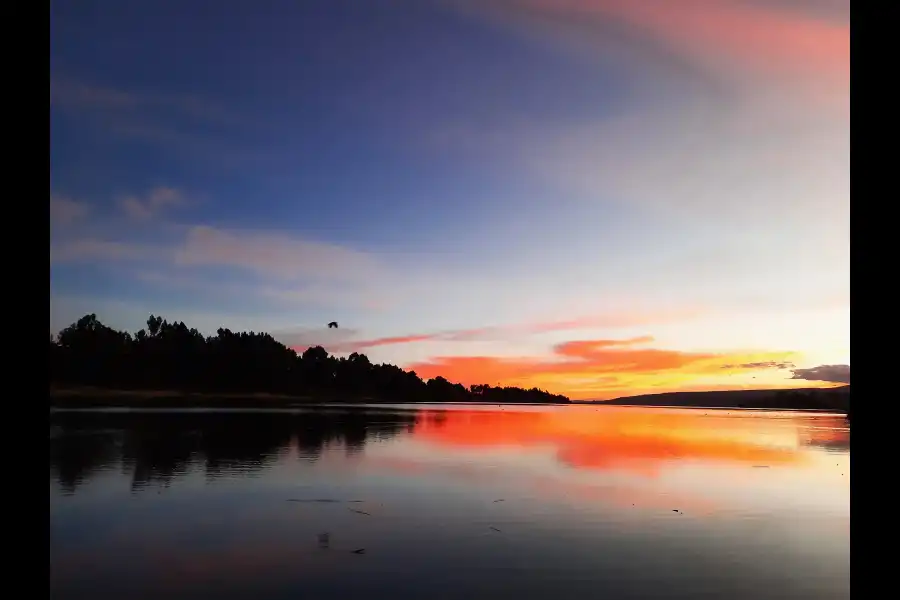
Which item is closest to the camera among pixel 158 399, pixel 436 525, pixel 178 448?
pixel 436 525

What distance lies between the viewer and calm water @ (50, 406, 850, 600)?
834cm

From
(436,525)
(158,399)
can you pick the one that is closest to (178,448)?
(436,525)

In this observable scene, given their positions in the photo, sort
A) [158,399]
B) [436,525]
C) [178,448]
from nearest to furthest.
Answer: [436,525], [178,448], [158,399]

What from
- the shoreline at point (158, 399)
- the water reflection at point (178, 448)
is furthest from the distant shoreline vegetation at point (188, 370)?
the water reflection at point (178, 448)

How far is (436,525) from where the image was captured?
447 inches

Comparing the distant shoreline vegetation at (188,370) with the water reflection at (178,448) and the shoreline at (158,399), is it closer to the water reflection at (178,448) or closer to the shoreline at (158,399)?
the shoreline at (158,399)

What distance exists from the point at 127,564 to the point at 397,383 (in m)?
109

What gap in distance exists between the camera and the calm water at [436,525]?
8336 millimetres

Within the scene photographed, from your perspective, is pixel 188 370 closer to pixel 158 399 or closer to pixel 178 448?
pixel 158 399
